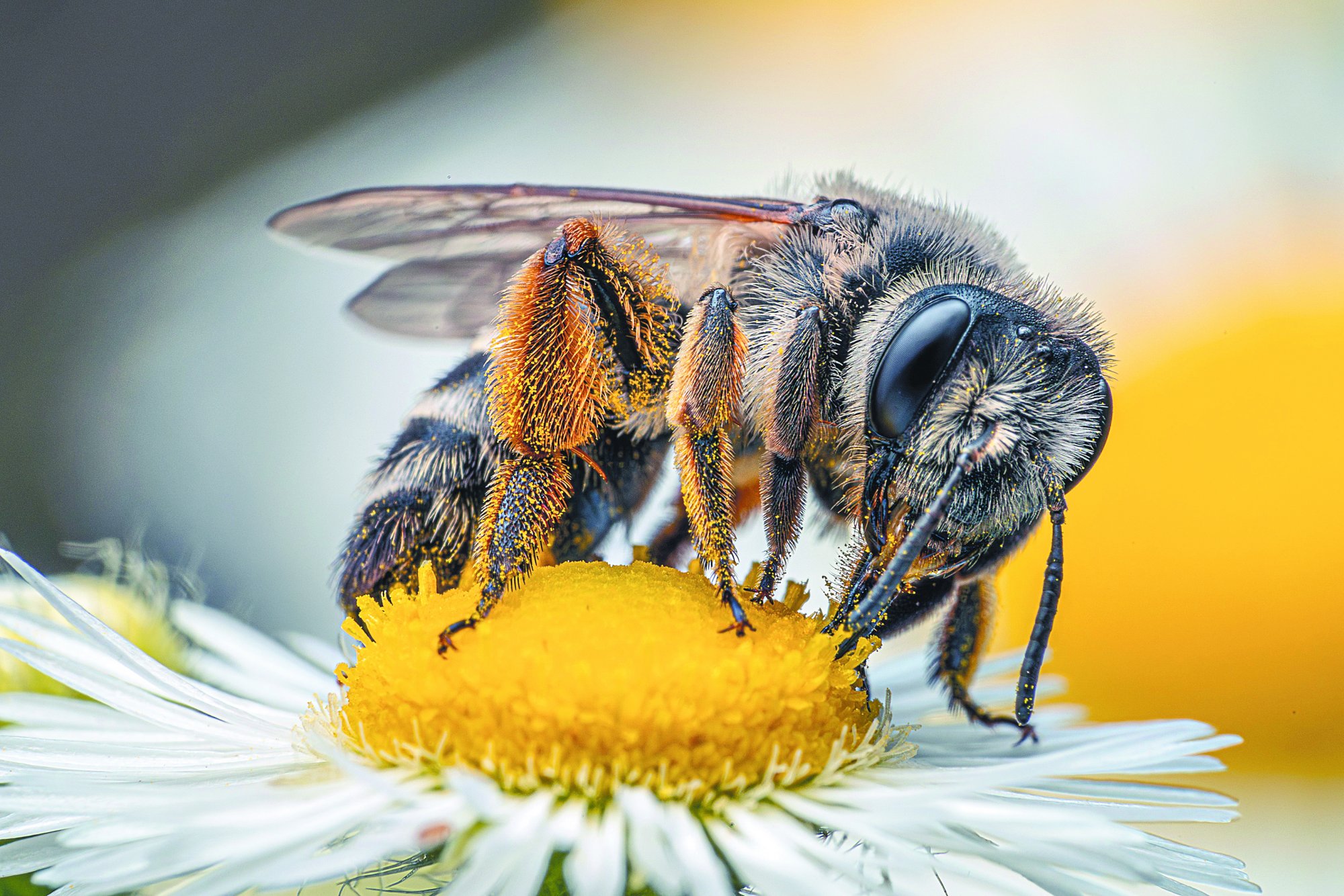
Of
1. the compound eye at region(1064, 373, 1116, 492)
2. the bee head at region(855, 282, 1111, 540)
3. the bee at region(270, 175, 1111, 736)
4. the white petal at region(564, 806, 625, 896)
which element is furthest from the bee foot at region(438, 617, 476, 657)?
the compound eye at region(1064, 373, 1116, 492)

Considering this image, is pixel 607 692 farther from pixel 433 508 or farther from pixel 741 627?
pixel 433 508

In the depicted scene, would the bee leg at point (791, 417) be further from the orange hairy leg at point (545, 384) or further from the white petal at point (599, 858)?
the white petal at point (599, 858)

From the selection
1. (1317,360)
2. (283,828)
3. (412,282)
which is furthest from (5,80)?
(1317,360)

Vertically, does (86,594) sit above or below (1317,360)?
below

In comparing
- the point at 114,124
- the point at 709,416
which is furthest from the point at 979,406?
the point at 114,124

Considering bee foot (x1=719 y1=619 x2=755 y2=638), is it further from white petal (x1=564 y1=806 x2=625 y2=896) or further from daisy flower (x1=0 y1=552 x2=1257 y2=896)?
white petal (x1=564 y1=806 x2=625 y2=896)

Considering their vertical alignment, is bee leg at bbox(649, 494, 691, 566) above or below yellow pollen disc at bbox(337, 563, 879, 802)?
above

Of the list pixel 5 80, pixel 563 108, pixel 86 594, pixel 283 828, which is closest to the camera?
pixel 283 828

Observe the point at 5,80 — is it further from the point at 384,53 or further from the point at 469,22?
the point at 469,22
